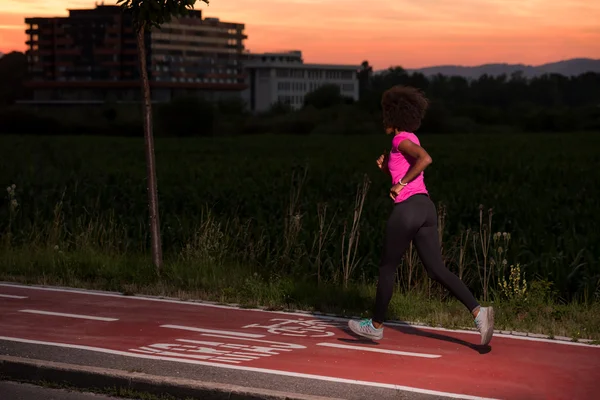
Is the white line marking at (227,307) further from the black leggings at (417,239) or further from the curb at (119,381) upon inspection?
the curb at (119,381)

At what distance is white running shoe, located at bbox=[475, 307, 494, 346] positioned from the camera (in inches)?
323

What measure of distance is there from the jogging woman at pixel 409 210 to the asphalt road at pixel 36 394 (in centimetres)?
230

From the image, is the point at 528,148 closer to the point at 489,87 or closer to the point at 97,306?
the point at 97,306

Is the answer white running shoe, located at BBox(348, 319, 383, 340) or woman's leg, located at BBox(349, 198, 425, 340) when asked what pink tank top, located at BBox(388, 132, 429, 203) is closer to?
woman's leg, located at BBox(349, 198, 425, 340)

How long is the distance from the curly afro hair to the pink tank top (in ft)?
0.31

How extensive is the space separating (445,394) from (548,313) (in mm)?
3372

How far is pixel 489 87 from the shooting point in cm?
18062

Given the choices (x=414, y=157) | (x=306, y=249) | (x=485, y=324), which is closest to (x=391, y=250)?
(x=414, y=157)

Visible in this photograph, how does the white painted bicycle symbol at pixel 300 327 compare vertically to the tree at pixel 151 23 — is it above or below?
below

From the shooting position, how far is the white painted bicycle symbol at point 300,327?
29.9 feet

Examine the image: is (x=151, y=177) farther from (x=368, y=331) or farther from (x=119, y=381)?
(x=119, y=381)

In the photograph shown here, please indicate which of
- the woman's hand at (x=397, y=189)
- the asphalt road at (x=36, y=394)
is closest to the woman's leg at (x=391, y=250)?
the woman's hand at (x=397, y=189)

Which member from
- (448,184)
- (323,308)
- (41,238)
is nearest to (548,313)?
(323,308)

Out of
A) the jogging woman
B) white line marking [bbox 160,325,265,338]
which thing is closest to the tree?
white line marking [bbox 160,325,265,338]
